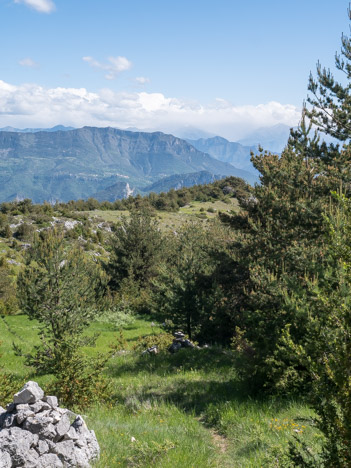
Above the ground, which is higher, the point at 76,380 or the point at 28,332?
the point at 76,380

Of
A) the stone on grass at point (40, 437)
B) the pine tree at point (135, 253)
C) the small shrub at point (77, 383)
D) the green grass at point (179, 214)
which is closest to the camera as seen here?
the stone on grass at point (40, 437)

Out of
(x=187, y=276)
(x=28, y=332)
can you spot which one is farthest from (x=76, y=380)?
(x=28, y=332)

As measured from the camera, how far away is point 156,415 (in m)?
8.86

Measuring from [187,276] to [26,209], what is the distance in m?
47.1

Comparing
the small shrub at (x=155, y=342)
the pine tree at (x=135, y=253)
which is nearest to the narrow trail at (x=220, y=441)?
the small shrub at (x=155, y=342)

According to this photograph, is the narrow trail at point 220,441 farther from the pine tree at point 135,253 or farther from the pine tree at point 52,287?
the pine tree at point 135,253

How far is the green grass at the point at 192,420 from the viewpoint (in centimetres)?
609

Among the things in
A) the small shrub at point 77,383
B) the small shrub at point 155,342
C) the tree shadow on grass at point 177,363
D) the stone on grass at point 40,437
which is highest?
the stone on grass at point 40,437

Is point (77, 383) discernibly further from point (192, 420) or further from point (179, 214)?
point (179, 214)

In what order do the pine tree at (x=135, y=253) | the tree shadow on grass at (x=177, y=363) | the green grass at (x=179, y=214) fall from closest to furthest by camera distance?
the tree shadow on grass at (x=177, y=363) < the pine tree at (x=135, y=253) < the green grass at (x=179, y=214)

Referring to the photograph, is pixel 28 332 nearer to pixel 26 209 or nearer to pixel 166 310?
pixel 166 310

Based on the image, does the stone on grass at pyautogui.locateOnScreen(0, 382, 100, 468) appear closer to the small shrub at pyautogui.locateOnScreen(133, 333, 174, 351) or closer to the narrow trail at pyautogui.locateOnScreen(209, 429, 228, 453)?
the narrow trail at pyautogui.locateOnScreen(209, 429, 228, 453)

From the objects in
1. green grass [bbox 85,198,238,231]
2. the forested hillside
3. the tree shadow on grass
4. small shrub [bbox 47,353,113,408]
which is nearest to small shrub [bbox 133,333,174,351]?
the forested hillside

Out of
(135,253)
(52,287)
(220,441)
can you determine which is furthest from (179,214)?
(220,441)
